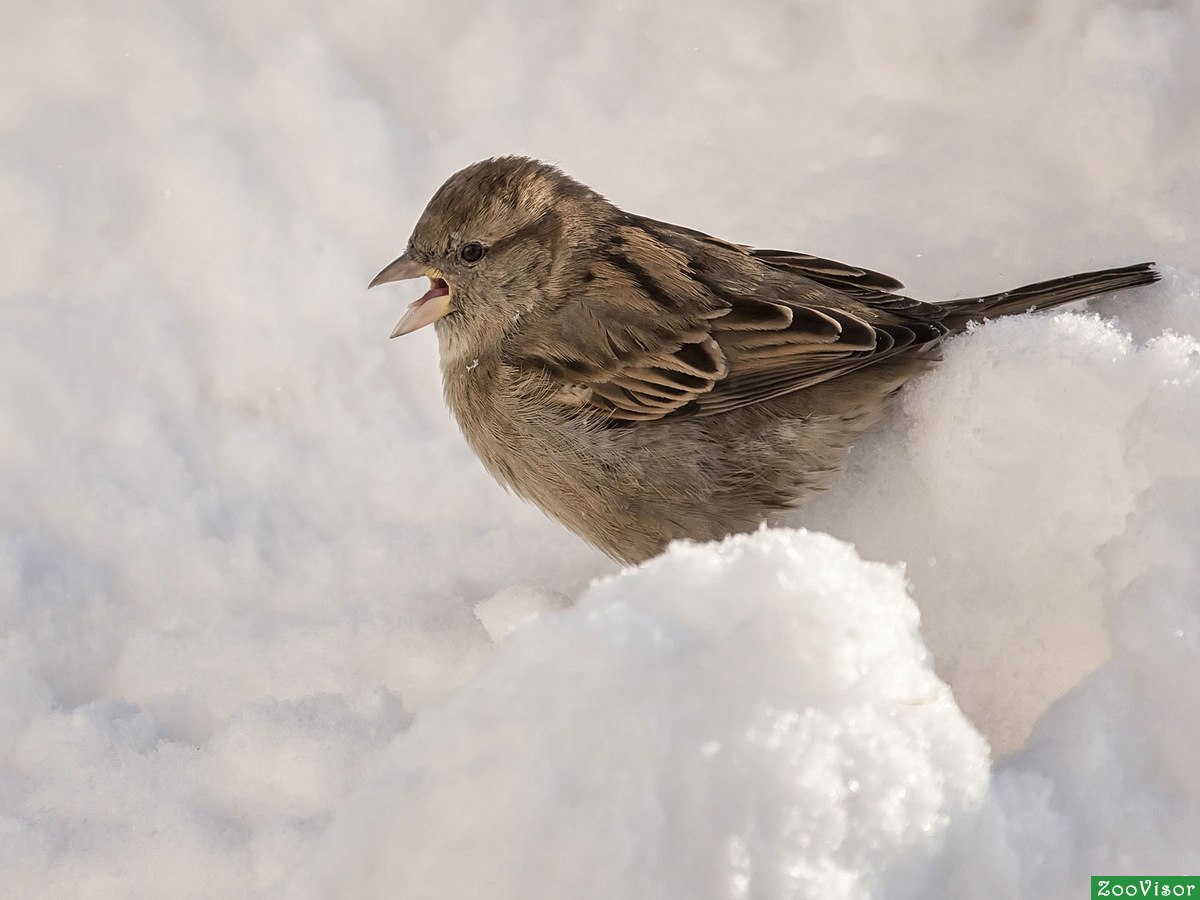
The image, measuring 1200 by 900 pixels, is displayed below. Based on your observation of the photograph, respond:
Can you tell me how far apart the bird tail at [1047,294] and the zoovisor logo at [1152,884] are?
141 cm

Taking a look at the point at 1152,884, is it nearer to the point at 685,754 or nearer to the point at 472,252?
the point at 685,754

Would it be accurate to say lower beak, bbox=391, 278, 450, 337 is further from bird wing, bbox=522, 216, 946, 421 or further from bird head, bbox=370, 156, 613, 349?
bird wing, bbox=522, 216, 946, 421

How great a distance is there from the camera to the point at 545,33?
373 cm

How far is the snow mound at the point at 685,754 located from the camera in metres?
1.12

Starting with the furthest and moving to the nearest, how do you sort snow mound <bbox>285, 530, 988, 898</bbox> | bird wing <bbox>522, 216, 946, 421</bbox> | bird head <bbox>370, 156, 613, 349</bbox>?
bird head <bbox>370, 156, 613, 349</bbox> → bird wing <bbox>522, 216, 946, 421</bbox> → snow mound <bbox>285, 530, 988, 898</bbox>

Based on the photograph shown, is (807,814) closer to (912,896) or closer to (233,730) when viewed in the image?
(912,896)

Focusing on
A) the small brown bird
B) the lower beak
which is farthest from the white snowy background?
the lower beak

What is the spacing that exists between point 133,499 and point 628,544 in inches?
53.3

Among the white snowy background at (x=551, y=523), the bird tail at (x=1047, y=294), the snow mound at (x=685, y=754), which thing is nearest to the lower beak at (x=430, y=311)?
the white snowy background at (x=551, y=523)

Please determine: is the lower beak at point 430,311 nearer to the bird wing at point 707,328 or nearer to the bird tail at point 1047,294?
the bird wing at point 707,328

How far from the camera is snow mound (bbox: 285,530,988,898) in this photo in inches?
44.1

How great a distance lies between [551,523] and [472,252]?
72 centimetres

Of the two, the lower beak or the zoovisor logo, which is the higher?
the lower beak

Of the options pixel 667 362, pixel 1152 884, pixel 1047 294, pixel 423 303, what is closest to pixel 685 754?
pixel 1152 884
